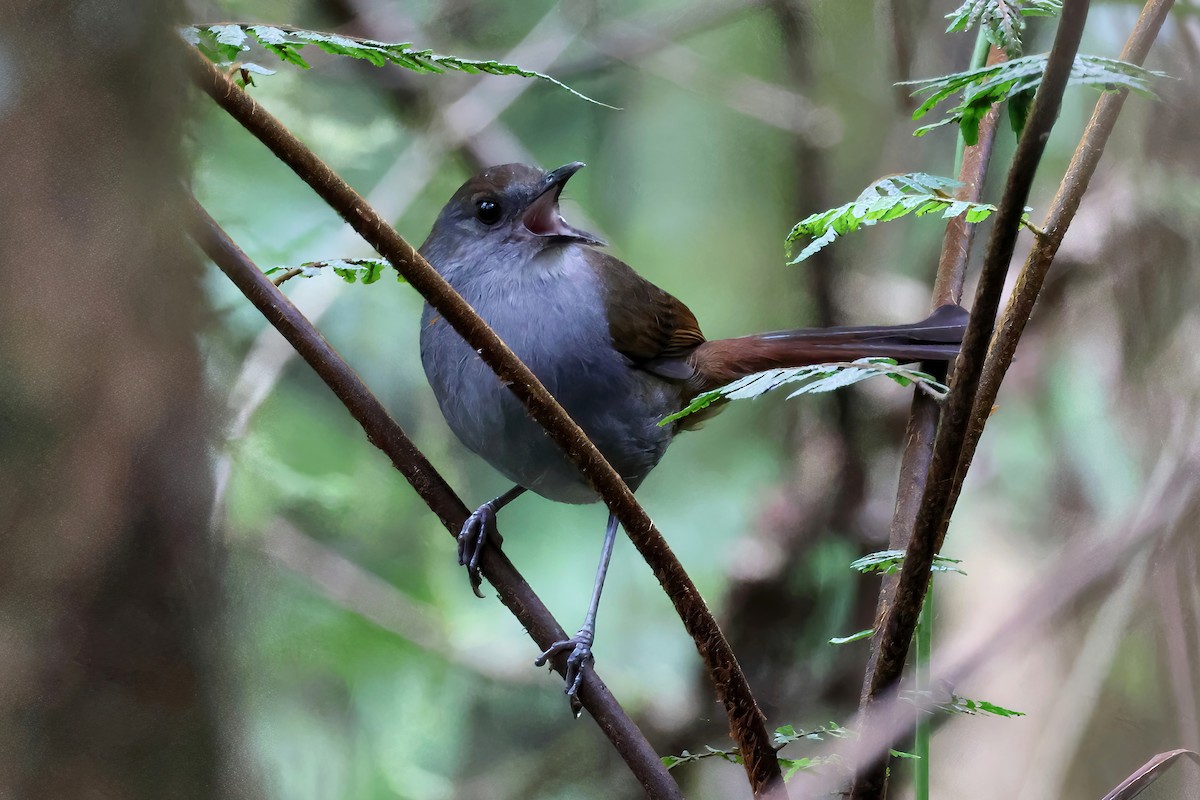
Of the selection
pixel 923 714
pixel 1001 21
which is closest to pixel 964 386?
pixel 1001 21

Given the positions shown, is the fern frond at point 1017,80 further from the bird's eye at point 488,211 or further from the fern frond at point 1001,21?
the bird's eye at point 488,211

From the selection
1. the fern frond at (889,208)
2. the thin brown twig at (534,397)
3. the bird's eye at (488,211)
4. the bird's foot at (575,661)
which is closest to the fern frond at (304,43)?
the thin brown twig at (534,397)

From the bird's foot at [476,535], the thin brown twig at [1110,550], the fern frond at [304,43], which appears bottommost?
the thin brown twig at [1110,550]

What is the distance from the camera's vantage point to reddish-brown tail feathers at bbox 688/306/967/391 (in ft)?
3.93

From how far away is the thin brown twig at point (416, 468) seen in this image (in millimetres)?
862

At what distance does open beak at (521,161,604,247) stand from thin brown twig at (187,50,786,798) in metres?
0.74

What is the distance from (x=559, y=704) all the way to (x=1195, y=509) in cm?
134

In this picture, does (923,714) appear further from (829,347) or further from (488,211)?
(488,211)

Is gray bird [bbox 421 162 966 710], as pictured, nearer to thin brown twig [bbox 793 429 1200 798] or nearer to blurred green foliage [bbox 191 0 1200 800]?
blurred green foliage [bbox 191 0 1200 800]

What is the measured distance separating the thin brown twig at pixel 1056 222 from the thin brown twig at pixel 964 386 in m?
0.09

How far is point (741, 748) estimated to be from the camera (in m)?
0.86

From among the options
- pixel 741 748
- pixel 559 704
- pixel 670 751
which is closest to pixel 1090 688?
pixel 670 751

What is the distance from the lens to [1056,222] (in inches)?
34.3

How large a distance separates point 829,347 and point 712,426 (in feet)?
3.03
